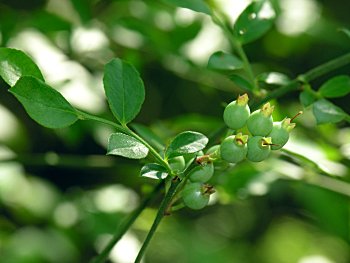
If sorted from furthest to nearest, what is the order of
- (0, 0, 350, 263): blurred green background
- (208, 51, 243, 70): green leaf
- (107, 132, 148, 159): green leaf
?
(0, 0, 350, 263): blurred green background
(208, 51, 243, 70): green leaf
(107, 132, 148, 159): green leaf

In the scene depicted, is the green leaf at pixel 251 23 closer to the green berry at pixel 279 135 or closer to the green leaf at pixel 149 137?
the green leaf at pixel 149 137

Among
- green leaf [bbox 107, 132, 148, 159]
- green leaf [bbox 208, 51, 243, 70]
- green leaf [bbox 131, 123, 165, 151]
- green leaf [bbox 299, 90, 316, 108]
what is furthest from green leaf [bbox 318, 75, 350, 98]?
green leaf [bbox 107, 132, 148, 159]

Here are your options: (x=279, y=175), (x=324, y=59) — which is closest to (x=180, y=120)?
(x=279, y=175)

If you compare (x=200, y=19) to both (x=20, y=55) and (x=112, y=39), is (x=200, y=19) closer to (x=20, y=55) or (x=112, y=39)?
(x=112, y=39)

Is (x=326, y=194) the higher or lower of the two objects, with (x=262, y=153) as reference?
higher

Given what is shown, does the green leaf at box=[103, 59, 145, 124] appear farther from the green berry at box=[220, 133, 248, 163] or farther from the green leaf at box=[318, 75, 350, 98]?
the green leaf at box=[318, 75, 350, 98]
